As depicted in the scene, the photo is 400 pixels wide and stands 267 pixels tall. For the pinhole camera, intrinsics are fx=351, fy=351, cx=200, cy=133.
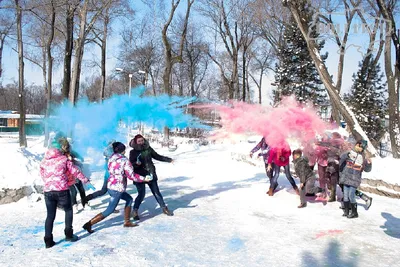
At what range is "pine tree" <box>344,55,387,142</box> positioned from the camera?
87.7 feet

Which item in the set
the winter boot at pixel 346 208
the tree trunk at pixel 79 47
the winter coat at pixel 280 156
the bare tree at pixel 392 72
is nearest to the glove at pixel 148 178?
the winter coat at pixel 280 156

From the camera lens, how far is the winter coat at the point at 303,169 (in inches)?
319

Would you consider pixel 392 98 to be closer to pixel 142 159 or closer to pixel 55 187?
pixel 142 159

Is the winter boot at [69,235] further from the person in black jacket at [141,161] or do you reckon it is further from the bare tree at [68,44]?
the bare tree at [68,44]

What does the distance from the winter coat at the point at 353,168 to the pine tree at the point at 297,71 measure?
2372 cm

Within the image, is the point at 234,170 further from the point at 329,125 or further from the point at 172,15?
the point at 172,15

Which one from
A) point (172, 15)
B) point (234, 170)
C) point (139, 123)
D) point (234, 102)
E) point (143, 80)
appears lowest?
point (234, 170)

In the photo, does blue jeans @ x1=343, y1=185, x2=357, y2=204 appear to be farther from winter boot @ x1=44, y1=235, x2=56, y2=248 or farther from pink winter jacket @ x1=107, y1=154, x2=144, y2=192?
winter boot @ x1=44, y1=235, x2=56, y2=248

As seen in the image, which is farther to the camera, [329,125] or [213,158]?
[213,158]

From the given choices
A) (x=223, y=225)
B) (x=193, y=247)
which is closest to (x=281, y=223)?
(x=223, y=225)

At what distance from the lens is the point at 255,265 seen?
4766 millimetres

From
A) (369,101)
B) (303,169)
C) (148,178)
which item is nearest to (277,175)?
(303,169)

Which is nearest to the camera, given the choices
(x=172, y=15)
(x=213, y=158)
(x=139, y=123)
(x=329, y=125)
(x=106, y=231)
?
(x=106, y=231)

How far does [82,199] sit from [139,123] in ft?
6.74
